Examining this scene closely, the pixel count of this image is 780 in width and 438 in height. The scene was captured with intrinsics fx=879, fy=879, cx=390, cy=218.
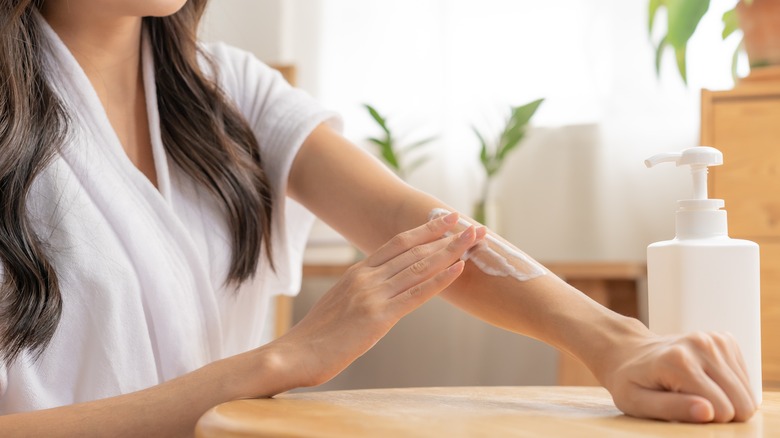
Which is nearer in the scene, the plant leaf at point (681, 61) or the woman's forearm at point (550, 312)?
the woman's forearm at point (550, 312)

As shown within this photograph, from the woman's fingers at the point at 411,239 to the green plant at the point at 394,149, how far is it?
1349 millimetres

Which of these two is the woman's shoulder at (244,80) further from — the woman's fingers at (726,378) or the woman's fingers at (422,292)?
the woman's fingers at (726,378)

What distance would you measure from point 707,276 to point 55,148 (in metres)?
0.66

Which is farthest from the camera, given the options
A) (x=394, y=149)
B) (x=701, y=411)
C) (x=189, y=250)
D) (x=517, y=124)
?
(x=394, y=149)

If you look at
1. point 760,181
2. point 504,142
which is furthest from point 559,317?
Result: point 504,142

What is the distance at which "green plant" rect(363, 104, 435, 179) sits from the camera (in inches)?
82.7

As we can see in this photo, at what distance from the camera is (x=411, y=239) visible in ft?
2.43

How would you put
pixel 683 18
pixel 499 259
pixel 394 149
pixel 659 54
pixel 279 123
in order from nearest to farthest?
1. pixel 499 259
2. pixel 279 123
3. pixel 683 18
4. pixel 659 54
5. pixel 394 149

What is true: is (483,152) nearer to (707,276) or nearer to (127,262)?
(127,262)

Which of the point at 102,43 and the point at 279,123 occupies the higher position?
the point at 102,43

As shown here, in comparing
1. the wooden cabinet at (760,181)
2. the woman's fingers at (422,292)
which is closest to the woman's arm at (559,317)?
the woman's fingers at (422,292)

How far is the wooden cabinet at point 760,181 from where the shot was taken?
1511 millimetres

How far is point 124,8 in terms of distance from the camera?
938 millimetres

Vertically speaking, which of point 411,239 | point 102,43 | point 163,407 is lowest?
point 163,407
